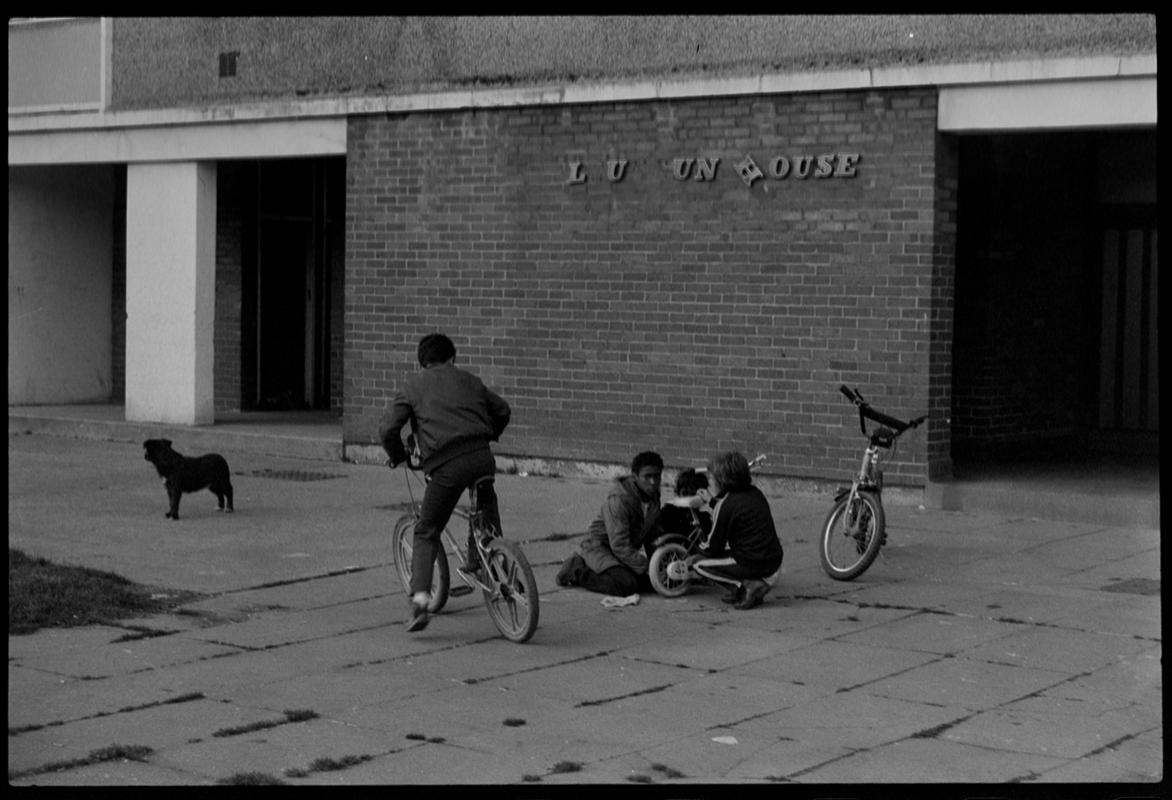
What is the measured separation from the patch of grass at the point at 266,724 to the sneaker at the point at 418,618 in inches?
64.8

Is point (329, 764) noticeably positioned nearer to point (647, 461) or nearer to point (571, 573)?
point (647, 461)

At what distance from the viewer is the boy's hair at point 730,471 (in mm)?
9539

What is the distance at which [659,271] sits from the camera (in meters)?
14.6

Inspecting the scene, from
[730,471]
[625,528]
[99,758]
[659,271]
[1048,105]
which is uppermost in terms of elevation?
[1048,105]

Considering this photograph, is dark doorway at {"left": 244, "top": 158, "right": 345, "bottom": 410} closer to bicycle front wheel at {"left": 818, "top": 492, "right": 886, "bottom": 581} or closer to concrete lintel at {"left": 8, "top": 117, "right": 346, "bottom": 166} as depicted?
concrete lintel at {"left": 8, "top": 117, "right": 346, "bottom": 166}

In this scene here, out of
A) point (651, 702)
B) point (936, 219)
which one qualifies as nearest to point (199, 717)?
point (651, 702)

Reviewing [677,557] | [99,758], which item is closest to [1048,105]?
[677,557]

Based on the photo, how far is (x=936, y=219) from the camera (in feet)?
43.3

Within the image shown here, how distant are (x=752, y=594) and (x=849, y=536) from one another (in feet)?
3.83

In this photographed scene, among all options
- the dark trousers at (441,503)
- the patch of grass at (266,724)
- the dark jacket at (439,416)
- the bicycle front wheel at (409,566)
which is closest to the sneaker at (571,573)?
the bicycle front wheel at (409,566)

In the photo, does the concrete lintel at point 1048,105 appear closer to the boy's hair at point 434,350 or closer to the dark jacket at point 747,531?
the dark jacket at point 747,531

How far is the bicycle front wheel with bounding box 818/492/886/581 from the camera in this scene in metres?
10.4

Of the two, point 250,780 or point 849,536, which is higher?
point 849,536

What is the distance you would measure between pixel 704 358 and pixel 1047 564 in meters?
4.13
